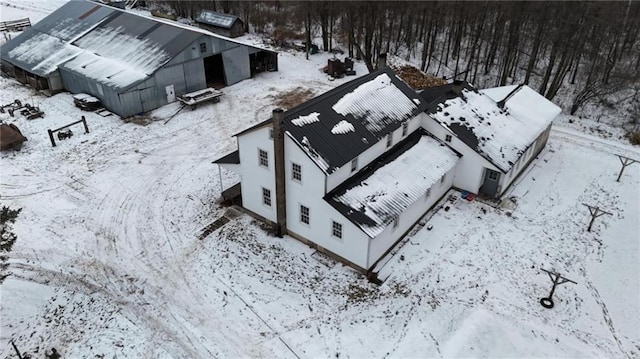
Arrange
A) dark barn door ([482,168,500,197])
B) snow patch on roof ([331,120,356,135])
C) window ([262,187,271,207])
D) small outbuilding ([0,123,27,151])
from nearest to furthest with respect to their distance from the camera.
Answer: snow patch on roof ([331,120,356,135]) → window ([262,187,271,207]) → dark barn door ([482,168,500,197]) → small outbuilding ([0,123,27,151])

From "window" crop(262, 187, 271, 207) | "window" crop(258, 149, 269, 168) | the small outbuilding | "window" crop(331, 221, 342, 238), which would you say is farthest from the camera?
the small outbuilding

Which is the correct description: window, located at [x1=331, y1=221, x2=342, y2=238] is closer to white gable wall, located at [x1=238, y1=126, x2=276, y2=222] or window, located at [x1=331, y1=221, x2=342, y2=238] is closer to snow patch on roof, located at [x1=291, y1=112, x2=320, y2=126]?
white gable wall, located at [x1=238, y1=126, x2=276, y2=222]

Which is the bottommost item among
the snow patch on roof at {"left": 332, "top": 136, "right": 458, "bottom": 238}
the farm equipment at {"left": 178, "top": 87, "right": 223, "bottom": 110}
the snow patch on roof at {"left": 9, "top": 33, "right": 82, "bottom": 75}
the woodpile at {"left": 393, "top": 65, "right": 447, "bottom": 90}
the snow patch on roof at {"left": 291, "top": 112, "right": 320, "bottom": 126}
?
the woodpile at {"left": 393, "top": 65, "right": 447, "bottom": 90}

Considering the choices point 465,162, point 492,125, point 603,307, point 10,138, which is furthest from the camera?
point 10,138

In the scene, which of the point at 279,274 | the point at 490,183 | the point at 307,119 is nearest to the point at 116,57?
the point at 307,119

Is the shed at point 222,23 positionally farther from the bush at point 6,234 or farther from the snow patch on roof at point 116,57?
the bush at point 6,234

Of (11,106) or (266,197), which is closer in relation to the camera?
(266,197)

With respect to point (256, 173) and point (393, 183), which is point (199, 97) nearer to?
point (256, 173)

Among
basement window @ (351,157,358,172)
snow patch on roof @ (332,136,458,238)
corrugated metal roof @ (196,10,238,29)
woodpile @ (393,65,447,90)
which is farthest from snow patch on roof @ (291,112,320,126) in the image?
corrugated metal roof @ (196,10,238,29)
